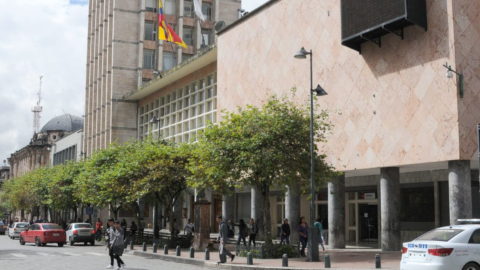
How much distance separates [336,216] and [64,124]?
10137 centimetres

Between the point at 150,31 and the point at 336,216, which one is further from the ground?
the point at 150,31

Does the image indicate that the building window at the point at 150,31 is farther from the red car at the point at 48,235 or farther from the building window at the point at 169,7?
the red car at the point at 48,235

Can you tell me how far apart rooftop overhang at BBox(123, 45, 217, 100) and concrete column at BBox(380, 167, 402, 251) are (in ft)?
64.3

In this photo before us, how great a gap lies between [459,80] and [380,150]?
5.19 metres

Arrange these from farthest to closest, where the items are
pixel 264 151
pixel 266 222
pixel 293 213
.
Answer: pixel 293 213, pixel 266 222, pixel 264 151

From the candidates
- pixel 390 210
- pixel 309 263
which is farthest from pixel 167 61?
pixel 309 263

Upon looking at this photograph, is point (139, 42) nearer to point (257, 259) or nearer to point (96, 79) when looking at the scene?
point (96, 79)

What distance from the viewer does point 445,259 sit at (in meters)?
14.1

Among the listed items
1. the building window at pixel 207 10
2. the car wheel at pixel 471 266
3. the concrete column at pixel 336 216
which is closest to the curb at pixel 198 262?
the car wheel at pixel 471 266

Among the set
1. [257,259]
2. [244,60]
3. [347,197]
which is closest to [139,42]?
[244,60]

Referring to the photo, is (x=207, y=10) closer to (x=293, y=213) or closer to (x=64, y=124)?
(x=293, y=213)

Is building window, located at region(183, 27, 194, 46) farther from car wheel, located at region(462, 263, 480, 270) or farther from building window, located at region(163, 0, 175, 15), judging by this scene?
car wheel, located at region(462, 263, 480, 270)

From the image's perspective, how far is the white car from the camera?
46.3ft

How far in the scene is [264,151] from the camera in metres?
24.0
